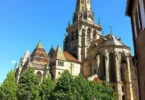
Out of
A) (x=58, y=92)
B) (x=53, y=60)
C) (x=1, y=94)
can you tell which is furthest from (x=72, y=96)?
(x=53, y=60)

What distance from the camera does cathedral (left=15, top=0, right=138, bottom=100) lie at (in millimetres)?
42094

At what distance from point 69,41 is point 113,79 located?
22.1 meters

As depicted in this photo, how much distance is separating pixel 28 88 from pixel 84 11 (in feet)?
134

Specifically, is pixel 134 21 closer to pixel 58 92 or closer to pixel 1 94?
pixel 58 92

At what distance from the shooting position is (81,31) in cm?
5688

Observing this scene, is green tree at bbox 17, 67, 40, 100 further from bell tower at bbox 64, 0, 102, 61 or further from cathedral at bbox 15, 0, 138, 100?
bell tower at bbox 64, 0, 102, 61

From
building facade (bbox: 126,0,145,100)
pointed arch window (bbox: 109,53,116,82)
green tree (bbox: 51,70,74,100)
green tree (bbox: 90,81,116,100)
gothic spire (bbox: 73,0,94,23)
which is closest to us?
building facade (bbox: 126,0,145,100)

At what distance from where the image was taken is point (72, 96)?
994 inches

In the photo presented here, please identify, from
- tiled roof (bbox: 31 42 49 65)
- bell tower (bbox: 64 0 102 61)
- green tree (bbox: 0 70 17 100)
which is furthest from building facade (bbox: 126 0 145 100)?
bell tower (bbox: 64 0 102 61)

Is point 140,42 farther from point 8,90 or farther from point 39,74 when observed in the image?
point 39,74

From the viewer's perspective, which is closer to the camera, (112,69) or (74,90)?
(74,90)

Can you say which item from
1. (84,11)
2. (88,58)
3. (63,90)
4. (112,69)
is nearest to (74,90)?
(63,90)

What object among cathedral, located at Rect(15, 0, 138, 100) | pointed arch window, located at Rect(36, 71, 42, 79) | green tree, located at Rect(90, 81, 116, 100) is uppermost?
cathedral, located at Rect(15, 0, 138, 100)

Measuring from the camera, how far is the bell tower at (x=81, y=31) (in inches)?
2167
